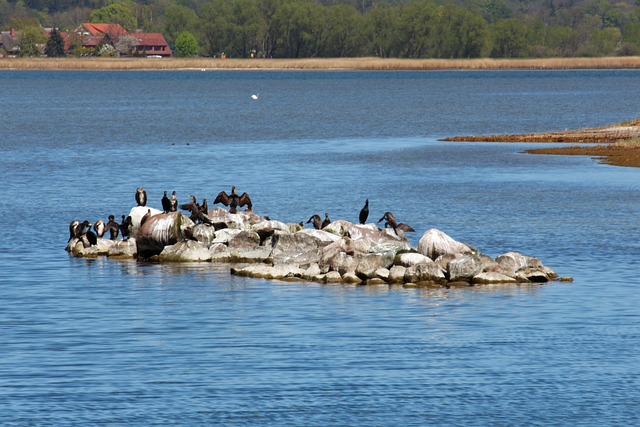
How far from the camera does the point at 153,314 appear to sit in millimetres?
26125

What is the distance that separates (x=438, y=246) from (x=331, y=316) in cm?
498

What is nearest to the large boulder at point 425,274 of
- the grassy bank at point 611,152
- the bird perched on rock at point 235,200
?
the bird perched on rock at point 235,200

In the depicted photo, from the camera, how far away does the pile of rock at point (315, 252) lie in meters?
29.3

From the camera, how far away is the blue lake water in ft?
63.5

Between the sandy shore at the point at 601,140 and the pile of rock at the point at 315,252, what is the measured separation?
27.7 metres

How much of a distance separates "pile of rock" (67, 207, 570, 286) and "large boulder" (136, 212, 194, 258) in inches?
1.0

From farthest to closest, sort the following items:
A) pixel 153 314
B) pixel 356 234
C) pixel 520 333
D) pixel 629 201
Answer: pixel 629 201
pixel 356 234
pixel 153 314
pixel 520 333

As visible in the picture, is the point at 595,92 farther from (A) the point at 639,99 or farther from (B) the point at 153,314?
(B) the point at 153,314

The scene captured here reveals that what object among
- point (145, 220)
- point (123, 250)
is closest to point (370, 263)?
point (145, 220)

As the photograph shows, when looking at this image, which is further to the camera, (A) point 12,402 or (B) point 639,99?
(B) point 639,99

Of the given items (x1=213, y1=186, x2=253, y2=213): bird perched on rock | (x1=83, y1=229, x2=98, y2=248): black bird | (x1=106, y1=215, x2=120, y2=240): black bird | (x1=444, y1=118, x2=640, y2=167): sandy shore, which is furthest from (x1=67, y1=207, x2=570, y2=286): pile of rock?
(x1=444, y1=118, x2=640, y2=167): sandy shore

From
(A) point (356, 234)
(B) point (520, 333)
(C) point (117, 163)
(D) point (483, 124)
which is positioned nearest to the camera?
(B) point (520, 333)

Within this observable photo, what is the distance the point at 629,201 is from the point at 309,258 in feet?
55.1

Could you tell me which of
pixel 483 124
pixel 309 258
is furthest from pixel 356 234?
pixel 483 124
